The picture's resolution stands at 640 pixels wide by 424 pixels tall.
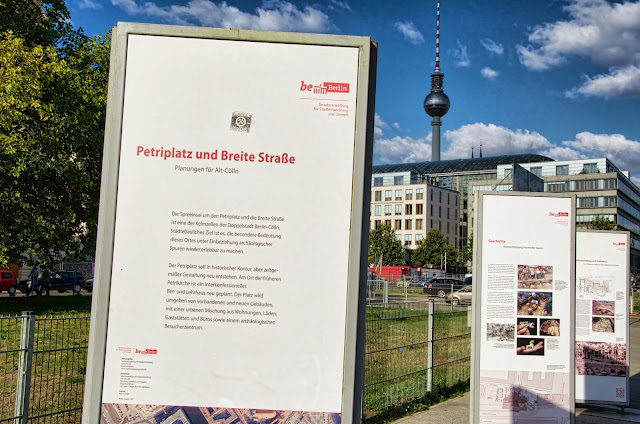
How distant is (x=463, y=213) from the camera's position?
395 feet

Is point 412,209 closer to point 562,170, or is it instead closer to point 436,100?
point 562,170

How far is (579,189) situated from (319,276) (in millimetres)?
106820

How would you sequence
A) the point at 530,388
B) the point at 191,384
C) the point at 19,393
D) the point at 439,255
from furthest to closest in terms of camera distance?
the point at 439,255, the point at 530,388, the point at 19,393, the point at 191,384

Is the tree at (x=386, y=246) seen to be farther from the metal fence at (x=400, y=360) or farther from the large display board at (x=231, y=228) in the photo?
the large display board at (x=231, y=228)

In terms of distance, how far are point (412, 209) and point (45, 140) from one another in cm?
9481

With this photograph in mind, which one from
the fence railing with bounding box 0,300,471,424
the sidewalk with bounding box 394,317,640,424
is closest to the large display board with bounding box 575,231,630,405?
the sidewalk with bounding box 394,317,640,424

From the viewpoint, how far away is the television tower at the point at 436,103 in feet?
571

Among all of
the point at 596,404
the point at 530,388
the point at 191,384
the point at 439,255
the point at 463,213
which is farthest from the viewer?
the point at 463,213

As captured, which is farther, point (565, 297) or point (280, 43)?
point (565, 297)

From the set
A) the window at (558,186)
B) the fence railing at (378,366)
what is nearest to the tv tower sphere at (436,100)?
the window at (558,186)

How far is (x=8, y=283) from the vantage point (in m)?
38.2

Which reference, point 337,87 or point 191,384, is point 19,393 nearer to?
point 191,384


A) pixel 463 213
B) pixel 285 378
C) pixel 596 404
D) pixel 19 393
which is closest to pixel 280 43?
pixel 285 378

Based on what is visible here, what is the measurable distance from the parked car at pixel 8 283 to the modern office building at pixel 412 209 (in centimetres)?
7517
